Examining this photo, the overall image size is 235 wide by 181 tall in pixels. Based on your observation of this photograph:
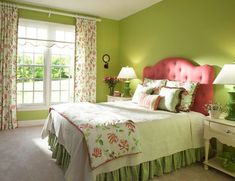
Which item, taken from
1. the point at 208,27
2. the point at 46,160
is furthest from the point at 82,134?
the point at 208,27

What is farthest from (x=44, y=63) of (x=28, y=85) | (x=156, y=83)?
(x=156, y=83)

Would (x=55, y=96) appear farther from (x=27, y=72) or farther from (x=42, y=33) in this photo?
(x=42, y=33)

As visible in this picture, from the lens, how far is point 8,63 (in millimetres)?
4316

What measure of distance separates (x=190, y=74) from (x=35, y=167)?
2.71m

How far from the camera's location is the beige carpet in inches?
97.0

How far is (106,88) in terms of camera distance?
5.62 m

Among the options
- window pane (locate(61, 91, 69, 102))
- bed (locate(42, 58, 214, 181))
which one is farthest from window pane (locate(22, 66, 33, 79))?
bed (locate(42, 58, 214, 181))

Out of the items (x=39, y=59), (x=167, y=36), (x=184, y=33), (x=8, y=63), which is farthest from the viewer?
(x=39, y=59)

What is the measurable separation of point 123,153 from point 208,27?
237 cm

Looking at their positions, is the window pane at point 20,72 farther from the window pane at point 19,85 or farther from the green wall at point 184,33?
the green wall at point 184,33

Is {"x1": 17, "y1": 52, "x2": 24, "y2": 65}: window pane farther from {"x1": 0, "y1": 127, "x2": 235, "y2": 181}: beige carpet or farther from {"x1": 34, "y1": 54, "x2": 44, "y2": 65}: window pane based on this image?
{"x1": 0, "y1": 127, "x2": 235, "y2": 181}: beige carpet

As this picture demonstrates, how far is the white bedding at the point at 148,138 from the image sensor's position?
200 centimetres

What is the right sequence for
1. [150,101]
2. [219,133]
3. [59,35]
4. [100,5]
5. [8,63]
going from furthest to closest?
[59,35] < [100,5] < [8,63] < [150,101] < [219,133]

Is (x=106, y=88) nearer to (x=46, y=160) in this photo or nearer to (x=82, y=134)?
(x=46, y=160)
